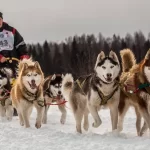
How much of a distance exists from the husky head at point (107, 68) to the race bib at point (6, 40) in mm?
2982

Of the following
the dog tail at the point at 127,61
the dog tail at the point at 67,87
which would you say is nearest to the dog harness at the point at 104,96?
the dog tail at the point at 127,61

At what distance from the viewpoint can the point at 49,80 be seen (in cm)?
836

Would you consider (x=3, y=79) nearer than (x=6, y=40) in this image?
No

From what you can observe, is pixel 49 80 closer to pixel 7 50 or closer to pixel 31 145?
pixel 7 50

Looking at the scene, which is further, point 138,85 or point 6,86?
point 6,86

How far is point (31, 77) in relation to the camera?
20.7ft

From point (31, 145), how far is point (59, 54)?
4072 cm

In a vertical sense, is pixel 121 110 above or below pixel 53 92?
above

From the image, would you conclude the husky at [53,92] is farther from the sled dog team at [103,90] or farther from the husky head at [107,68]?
the husky head at [107,68]

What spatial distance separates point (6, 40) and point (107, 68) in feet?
10.5

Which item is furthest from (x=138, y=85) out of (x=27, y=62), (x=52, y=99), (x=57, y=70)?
(x=57, y=70)

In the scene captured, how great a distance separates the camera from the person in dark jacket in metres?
7.82

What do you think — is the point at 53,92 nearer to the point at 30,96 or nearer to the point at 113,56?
the point at 30,96

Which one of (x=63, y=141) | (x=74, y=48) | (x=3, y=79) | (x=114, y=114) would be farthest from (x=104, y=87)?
(x=74, y=48)
